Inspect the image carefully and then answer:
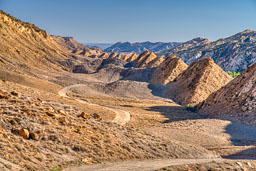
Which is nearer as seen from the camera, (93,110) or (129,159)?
(129,159)

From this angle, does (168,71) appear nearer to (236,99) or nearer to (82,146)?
(236,99)

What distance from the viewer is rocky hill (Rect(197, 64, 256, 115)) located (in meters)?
39.7

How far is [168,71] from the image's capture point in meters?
82.9

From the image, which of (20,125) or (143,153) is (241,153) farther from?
(20,125)

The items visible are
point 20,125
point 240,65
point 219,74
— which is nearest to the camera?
point 20,125

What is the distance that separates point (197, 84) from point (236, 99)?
56.6 feet

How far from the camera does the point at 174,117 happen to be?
136ft

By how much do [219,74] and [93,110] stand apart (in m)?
42.1

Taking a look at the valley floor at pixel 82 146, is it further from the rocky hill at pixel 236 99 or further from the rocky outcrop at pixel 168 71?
the rocky outcrop at pixel 168 71

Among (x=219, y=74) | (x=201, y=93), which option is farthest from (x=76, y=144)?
(x=219, y=74)

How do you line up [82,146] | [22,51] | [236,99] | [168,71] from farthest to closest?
[22,51] < [168,71] < [236,99] < [82,146]

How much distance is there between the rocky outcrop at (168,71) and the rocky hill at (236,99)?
99.6ft

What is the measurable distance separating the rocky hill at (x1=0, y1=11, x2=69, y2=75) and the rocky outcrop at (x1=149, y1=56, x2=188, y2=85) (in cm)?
3734

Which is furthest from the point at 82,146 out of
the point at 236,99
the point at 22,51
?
the point at 22,51
